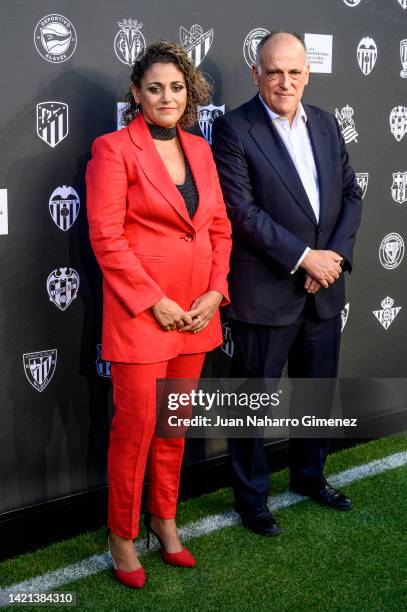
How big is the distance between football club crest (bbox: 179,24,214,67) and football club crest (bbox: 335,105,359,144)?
30.6 inches

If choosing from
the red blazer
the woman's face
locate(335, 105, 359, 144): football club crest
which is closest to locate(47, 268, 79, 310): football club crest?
the red blazer

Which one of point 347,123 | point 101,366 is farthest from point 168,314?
point 347,123

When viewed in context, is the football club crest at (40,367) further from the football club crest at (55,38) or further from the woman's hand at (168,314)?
the football club crest at (55,38)

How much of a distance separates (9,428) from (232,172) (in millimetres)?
1254

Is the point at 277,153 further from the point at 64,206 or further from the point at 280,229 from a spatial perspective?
the point at 64,206

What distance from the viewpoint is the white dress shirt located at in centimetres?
308

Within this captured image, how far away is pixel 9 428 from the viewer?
3062 mm

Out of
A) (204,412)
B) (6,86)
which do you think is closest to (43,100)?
(6,86)

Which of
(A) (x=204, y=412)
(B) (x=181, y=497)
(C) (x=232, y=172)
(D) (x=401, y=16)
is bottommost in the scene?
(B) (x=181, y=497)

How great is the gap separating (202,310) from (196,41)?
114cm

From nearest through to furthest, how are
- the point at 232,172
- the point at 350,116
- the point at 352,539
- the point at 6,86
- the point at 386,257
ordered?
the point at 6,86
the point at 232,172
the point at 352,539
the point at 350,116
the point at 386,257

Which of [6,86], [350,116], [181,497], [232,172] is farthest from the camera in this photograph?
[350,116]

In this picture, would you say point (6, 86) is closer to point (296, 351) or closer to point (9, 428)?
point (9, 428)

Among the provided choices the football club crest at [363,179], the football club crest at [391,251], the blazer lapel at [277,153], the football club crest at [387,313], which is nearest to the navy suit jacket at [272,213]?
the blazer lapel at [277,153]
